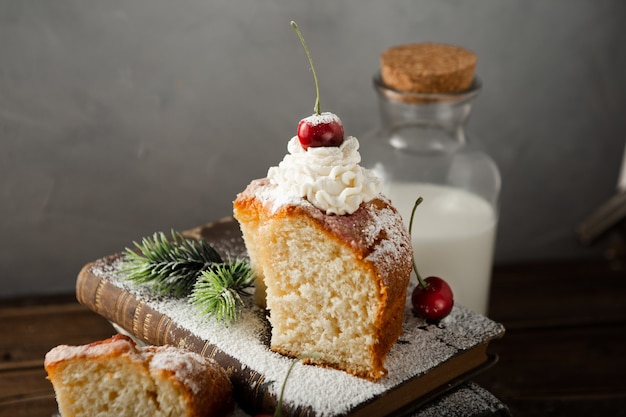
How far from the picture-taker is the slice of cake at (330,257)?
130 centimetres

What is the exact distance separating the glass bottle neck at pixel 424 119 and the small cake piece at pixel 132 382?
0.85m

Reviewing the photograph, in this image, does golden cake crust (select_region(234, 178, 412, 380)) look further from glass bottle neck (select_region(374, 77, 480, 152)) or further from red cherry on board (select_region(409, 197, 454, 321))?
glass bottle neck (select_region(374, 77, 480, 152))

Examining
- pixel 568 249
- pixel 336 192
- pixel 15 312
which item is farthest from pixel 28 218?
pixel 568 249

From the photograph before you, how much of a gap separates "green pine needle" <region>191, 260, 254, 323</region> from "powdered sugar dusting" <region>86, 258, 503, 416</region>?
2 centimetres

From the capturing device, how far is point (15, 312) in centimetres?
211

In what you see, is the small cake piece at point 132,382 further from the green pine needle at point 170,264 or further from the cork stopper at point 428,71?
the cork stopper at point 428,71

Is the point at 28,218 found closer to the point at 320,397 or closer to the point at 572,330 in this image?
the point at 320,397

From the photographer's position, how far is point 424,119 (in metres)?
1.90

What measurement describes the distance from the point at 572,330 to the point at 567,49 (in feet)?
2.79

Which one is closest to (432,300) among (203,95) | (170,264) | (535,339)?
(170,264)

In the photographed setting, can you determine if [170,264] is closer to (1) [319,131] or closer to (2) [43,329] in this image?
(1) [319,131]

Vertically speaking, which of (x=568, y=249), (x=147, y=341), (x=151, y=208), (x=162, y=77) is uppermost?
(x=162, y=77)

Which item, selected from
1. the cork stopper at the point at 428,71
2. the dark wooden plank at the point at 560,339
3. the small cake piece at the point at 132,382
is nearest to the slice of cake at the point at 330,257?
the small cake piece at the point at 132,382

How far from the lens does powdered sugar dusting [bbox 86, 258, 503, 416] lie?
127cm
